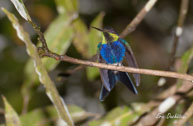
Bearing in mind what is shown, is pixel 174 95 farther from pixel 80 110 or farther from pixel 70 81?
pixel 70 81

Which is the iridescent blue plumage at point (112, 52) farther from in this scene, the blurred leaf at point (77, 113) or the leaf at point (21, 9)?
the leaf at point (21, 9)

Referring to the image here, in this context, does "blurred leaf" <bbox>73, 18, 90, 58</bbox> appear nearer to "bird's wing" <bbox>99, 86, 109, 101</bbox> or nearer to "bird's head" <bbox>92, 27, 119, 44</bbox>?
"bird's head" <bbox>92, 27, 119, 44</bbox>

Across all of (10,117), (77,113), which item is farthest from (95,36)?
(10,117)

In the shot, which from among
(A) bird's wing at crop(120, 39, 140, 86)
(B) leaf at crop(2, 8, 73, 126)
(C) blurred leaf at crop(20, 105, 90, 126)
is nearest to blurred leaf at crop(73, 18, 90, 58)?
(C) blurred leaf at crop(20, 105, 90, 126)

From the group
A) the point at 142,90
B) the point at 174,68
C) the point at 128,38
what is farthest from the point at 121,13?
the point at 174,68

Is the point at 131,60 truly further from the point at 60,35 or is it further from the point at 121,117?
the point at 60,35

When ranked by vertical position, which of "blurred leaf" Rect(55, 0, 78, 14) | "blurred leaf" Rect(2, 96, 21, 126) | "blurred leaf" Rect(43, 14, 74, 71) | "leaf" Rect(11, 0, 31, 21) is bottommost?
"blurred leaf" Rect(2, 96, 21, 126)
